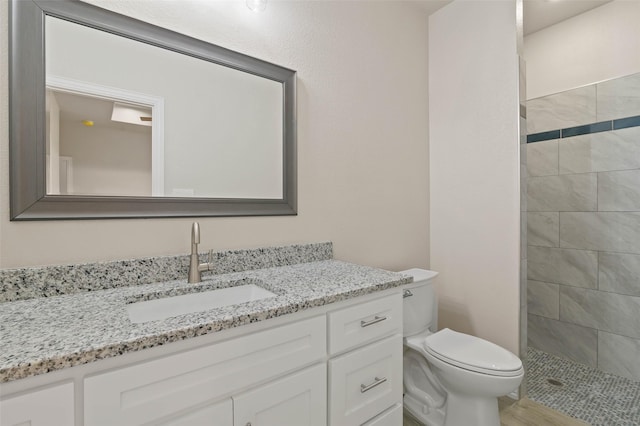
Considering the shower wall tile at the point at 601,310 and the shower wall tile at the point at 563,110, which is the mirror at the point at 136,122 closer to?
the shower wall tile at the point at 563,110

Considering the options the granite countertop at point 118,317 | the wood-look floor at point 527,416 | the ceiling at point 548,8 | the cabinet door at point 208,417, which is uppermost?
the ceiling at point 548,8

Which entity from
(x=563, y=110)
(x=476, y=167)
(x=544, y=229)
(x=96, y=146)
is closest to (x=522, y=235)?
(x=476, y=167)

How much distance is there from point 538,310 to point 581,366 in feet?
1.47

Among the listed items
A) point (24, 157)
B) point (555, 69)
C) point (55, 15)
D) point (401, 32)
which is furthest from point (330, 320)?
point (555, 69)

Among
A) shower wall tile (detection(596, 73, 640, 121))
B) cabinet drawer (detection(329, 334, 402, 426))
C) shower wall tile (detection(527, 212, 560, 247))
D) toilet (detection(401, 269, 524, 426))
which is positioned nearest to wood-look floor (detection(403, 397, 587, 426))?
toilet (detection(401, 269, 524, 426))

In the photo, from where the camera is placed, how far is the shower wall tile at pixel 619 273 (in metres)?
2.12

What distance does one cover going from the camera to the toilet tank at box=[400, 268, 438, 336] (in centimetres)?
180

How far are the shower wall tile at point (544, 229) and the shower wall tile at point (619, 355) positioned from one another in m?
0.71

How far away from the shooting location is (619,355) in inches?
85.0

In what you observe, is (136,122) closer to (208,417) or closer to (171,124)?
(171,124)

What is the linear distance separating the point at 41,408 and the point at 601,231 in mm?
3073

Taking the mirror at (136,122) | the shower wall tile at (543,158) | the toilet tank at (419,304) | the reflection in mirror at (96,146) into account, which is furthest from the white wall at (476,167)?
the reflection in mirror at (96,146)

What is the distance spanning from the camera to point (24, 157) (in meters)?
1.04

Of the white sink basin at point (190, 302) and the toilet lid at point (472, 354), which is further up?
the white sink basin at point (190, 302)
